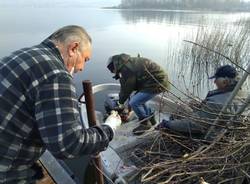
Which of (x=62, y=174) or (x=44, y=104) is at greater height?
(x=44, y=104)

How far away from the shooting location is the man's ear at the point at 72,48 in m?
1.75

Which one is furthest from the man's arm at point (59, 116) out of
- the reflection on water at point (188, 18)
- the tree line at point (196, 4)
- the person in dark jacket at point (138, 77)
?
the tree line at point (196, 4)

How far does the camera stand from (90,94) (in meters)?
2.41

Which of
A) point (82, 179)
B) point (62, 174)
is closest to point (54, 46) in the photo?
point (62, 174)

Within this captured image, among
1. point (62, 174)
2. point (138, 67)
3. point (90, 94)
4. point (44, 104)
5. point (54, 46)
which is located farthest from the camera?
point (138, 67)

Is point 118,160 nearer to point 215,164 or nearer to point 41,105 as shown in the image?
point 215,164

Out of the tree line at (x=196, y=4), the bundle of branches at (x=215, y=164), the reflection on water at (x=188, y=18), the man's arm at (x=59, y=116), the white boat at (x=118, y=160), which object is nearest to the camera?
the man's arm at (x=59, y=116)

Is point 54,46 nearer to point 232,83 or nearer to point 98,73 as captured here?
point 232,83

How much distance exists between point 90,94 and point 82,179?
2686 mm

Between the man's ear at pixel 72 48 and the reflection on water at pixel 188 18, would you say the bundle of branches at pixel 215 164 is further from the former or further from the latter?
the reflection on water at pixel 188 18

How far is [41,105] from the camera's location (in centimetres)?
154

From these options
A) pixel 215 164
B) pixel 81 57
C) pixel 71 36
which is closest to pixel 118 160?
pixel 215 164

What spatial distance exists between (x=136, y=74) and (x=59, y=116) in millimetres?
2906

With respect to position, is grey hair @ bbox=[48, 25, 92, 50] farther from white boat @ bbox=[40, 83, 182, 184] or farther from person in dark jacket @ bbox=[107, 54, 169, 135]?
person in dark jacket @ bbox=[107, 54, 169, 135]
